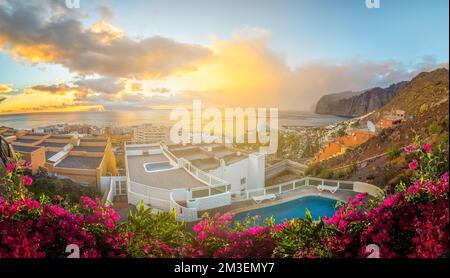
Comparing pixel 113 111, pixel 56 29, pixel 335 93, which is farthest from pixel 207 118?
pixel 56 29

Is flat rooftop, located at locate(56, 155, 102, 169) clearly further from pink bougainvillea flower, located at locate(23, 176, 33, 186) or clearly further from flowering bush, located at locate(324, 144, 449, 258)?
flowering bush, located at locate(324, 144, 449, 258)

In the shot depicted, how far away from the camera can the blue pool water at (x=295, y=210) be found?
2.99m

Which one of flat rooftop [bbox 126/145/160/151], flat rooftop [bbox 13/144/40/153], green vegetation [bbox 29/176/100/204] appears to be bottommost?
green vegetation [bbox 29/176/100/204]

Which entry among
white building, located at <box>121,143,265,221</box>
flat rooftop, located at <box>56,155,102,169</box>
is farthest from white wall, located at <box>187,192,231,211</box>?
flat rooftop, located at <box>56,155,102,169</box>

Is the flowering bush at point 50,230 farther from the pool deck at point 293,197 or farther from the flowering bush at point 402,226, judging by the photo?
the flowering bush at point 402,226

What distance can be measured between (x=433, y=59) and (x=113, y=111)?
3256 millimetres

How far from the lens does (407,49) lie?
9.36 feet

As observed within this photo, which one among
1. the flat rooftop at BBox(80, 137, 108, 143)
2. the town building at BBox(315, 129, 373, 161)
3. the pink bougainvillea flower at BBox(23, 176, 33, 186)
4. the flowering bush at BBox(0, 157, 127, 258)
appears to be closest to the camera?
the flowering bush at BBox(0, 157, 127, 258)

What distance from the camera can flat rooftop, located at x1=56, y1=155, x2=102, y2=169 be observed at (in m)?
2.80

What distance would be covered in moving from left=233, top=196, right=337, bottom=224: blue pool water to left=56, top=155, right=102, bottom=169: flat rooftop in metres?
1.53

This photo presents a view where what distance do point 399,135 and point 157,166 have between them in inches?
100

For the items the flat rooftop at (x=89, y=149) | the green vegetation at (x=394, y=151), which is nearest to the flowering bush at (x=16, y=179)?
the flat rooftop at (x=89, y=149)

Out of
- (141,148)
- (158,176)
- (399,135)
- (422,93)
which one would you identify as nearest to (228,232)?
(158,176)
